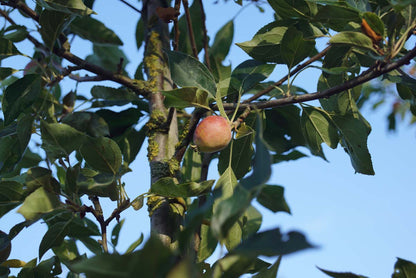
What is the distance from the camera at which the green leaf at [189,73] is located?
1000 millimetres

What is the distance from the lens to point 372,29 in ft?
2.99

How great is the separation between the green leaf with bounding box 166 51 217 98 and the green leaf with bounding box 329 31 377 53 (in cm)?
26

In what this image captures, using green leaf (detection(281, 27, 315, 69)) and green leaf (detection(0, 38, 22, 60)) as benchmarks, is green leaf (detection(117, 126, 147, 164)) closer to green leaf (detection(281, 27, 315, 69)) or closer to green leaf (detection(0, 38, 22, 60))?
green leaf (detection(0, 38, 22, 60))

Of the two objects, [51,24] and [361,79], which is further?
[51,24]

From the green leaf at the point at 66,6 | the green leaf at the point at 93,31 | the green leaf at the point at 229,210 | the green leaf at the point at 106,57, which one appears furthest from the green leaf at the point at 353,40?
the green leaf at the point at 106,57

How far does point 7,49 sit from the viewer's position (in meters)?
1.30

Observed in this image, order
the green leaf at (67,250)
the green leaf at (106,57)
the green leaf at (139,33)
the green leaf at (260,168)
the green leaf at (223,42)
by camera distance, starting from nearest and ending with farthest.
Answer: the green leaf at (260,168)
the green leaf at (67,250)
the green leaf at (223,42)
the green leaf at (139,33)
the green leaf at (106,57)

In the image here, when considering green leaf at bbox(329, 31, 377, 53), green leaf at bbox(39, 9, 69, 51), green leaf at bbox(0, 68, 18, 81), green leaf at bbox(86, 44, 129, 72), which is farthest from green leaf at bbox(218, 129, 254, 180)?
green leaf at bbox(86, 44, 129, 72)

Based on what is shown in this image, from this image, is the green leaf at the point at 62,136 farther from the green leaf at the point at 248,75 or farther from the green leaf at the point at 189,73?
the green leaf at the point at 248,75

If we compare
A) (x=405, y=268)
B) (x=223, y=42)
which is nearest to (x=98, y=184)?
(x=405, y=268)

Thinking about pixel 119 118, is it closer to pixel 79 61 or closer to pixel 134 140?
pixel 134 140

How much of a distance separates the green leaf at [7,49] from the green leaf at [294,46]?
2.47ft

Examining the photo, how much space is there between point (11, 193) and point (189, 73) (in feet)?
1.47

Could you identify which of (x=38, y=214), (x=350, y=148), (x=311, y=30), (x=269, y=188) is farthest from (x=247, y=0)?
(x=38, y=214)
